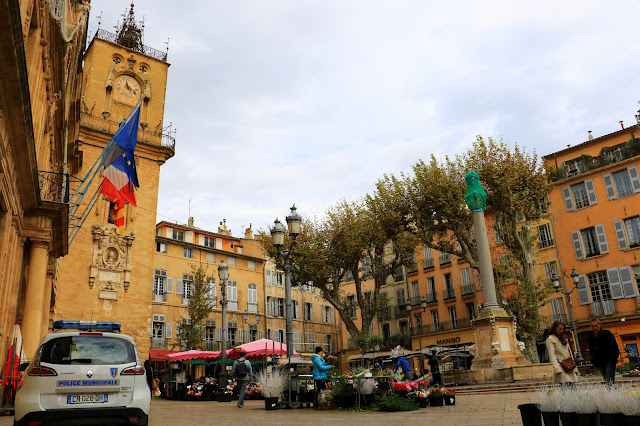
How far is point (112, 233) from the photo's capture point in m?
28.1

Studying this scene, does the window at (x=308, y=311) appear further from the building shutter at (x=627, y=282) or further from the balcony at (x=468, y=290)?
the building shutter at (x=627, y=282)

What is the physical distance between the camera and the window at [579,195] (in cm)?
3738

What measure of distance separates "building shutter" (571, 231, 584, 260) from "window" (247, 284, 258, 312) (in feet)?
89.0

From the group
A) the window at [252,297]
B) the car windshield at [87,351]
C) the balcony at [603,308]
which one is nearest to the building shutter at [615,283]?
the balcony at [603,308]

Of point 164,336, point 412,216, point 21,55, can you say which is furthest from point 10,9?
point 164,336

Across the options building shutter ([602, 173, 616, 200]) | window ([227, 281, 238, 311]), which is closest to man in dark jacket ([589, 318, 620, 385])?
building shutter ([602, 173, 616, 200])

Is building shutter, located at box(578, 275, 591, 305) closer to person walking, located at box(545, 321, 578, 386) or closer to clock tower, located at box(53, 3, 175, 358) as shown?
clock tower, located at box(53, 3, 175, 358)

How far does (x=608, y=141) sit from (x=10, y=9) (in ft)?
128

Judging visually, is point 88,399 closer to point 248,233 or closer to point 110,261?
point 110,261

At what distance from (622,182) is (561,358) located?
107 feet

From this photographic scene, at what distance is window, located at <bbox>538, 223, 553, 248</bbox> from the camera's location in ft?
129

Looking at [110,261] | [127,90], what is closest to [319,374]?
[110,261]

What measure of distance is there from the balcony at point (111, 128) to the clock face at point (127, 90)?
1.79m

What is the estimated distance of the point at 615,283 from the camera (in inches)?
1367
